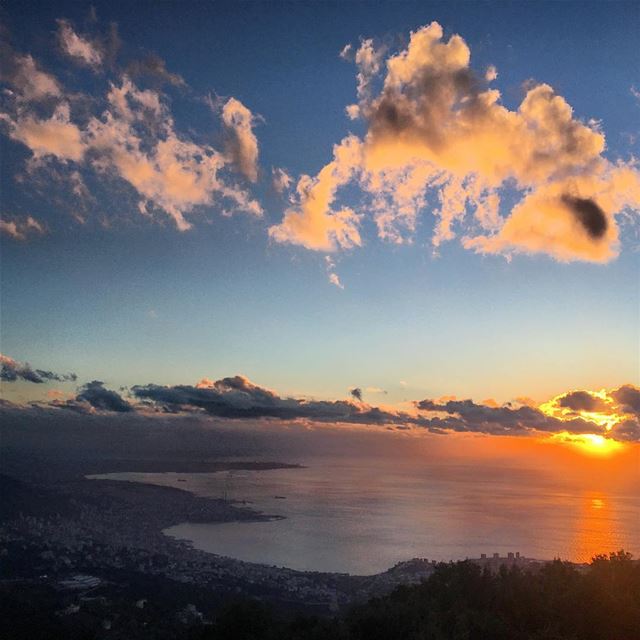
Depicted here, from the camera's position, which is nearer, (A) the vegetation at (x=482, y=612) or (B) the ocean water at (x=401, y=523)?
(A) the vegetation at (x=482, y=612)

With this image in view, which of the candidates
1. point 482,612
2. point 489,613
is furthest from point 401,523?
point 489,613

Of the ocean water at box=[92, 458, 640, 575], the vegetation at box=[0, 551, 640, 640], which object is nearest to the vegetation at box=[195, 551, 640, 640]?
the vegetation at box=[0, 551, 640, 640]

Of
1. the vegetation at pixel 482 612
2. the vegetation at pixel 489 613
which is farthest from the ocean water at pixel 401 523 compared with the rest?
the vegetation at pixel 489 613

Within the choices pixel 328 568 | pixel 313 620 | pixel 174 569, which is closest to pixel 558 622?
pixel 313 620

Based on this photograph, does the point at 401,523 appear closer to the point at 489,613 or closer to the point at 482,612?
the point at 482,612

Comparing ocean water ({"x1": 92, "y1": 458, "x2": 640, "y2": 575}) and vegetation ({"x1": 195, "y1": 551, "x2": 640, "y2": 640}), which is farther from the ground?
vegetation ({"x1": 195, "y1": 551, "x2": 640, "y2": 640})

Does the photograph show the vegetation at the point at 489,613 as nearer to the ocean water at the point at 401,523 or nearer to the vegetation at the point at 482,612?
the vegetation at the point at 482,612

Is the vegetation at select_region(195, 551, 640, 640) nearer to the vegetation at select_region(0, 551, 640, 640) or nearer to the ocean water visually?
the vegetation at select_region(0, 551, 640, 640)

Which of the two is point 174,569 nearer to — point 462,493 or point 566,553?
point 566,553
